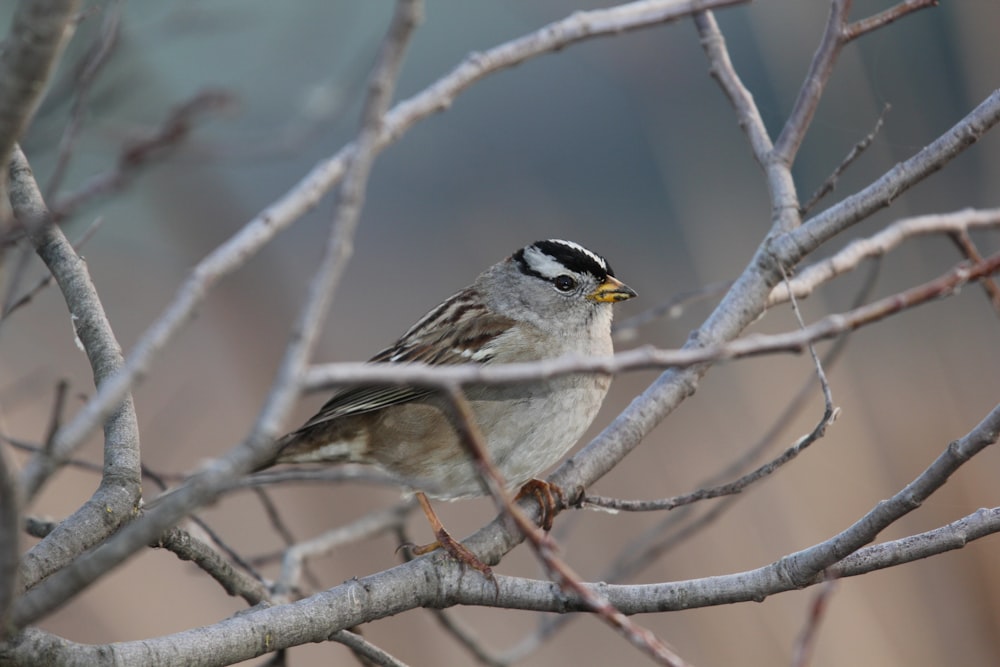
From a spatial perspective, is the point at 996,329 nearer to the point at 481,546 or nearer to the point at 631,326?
the point at 631,326

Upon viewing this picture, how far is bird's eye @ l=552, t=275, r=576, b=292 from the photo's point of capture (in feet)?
13.6

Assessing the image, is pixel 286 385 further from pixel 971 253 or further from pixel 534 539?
pixel 971 253

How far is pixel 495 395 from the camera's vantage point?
3641 mm

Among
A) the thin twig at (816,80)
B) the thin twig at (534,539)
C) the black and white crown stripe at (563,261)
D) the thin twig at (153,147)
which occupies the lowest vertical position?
the thin twig at (534,539)

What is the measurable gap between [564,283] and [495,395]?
0.72 meters

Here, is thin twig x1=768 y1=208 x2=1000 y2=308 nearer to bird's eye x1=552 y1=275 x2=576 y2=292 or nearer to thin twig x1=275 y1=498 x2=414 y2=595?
bird's eye x1=552 y1=275 x2=576 y2=292

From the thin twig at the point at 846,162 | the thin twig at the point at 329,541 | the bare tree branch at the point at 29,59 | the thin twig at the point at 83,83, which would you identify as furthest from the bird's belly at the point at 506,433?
the bare tree branch at the point at 29,59

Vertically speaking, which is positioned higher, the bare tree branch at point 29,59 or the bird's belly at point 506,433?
the bird's belly at point 506,433

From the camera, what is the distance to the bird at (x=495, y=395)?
141 inches

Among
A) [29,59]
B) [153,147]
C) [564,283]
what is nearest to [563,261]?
[564,283]

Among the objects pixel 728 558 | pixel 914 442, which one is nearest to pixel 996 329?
pixel 914 442

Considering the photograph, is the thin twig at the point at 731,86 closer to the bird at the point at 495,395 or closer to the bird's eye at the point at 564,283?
the bird at the point at 495,395

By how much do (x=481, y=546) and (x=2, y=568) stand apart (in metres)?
1.67

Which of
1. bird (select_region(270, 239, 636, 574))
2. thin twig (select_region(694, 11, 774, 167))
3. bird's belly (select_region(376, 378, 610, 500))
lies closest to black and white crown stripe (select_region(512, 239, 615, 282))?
bird (select_region(270, 239, 636, 574))
